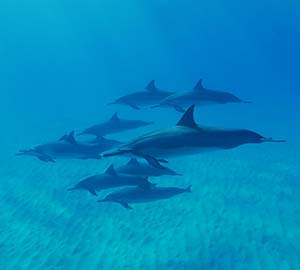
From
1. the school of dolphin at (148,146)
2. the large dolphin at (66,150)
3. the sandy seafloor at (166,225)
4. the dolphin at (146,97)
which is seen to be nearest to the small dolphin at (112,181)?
the school of dolphin at (148,146)

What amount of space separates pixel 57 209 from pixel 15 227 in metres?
1.47

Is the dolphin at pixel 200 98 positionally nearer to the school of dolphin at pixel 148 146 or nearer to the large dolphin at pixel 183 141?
the school of dolphin at pixel 148 146

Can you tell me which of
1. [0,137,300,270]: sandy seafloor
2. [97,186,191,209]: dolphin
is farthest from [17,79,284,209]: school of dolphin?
[0,137,300,270]: sandy seafloor

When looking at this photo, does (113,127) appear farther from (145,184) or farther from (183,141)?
(183,141)

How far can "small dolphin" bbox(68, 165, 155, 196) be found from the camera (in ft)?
33.5

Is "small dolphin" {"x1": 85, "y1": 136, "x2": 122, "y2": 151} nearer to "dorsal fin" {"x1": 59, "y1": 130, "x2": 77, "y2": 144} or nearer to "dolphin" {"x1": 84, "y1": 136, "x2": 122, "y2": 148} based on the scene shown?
"dolphin" {"x1": 84, "y1": 136, "x2": 122, "y2": 148}

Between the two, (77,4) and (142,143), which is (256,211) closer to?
(142,143)

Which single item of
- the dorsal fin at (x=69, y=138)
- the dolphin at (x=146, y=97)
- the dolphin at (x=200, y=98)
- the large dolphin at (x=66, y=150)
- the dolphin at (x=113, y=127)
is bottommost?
the large dolphin at (x=66, y=150)

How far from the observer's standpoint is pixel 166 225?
12.3 m

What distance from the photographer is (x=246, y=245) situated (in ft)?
35.1

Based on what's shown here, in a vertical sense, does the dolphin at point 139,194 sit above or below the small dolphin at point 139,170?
below

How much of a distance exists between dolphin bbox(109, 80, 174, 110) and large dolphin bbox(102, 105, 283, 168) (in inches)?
224

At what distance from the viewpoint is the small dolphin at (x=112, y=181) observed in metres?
10.2

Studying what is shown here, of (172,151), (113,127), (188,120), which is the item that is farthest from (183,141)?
(113,127)
